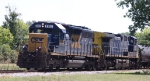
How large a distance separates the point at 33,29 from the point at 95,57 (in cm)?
778

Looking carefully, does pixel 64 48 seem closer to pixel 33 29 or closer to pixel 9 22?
pixel 33 29

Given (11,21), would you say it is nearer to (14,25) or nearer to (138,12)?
(14,25)

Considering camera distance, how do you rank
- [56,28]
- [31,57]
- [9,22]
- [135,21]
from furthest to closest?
[9,22] < [135,21] < [56,28] < [31,57]

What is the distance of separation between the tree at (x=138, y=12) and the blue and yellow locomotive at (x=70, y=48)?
423cm

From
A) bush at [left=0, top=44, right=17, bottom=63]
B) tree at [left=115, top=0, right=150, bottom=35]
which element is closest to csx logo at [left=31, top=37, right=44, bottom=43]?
tree at [left=115, top=0, right=150, bottom=35]

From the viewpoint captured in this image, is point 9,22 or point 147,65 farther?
point 9,22

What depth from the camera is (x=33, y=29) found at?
27078 millimetres

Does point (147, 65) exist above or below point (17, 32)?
below

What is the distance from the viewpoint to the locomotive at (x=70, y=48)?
25.0 meters

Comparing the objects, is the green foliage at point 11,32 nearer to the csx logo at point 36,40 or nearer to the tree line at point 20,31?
the tree line at point 20,31

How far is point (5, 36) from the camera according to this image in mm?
65125

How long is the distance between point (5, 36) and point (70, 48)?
130 feet

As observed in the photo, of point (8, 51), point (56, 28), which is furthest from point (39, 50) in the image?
point (8, 51)

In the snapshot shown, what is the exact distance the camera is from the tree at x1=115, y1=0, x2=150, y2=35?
2877 cm
